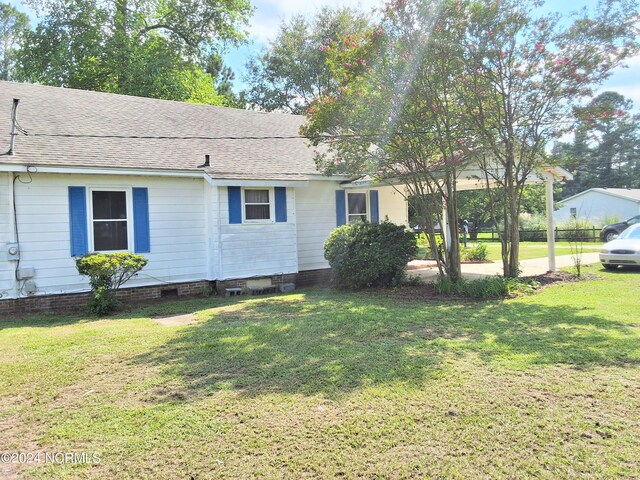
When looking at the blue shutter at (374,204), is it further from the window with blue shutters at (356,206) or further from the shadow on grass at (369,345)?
the shadow on grass at (369,345)

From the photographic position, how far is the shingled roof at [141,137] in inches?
377

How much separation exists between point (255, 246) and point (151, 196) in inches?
106

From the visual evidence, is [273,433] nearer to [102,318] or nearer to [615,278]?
[102,318]

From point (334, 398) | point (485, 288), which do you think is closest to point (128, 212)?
point (334, 398)

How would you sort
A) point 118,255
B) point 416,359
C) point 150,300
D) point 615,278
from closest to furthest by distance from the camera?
1. point 416,359
2. point 118,255
3. point 150,300
4. point 615,278

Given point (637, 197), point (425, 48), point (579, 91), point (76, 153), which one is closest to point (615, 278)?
point (579, 91)

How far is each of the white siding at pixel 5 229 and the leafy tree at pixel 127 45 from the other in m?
14.1

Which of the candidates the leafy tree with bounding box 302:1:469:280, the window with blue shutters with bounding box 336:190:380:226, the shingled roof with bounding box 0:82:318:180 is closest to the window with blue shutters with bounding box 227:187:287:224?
the shingled roof with bounding box 0:82:318:180

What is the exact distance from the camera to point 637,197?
37.0 m

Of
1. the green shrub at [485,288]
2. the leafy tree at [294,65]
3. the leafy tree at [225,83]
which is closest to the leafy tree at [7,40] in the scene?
the leafy tree at [225,83]

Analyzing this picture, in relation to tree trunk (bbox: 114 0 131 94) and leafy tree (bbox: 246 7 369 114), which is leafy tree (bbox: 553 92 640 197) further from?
tree trunk (bbox: 114 0 131 94)

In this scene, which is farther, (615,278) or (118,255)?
(615,278)

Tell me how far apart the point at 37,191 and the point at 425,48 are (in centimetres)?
819

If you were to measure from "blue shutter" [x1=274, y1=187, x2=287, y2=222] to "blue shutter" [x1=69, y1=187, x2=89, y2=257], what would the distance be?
438 cm
